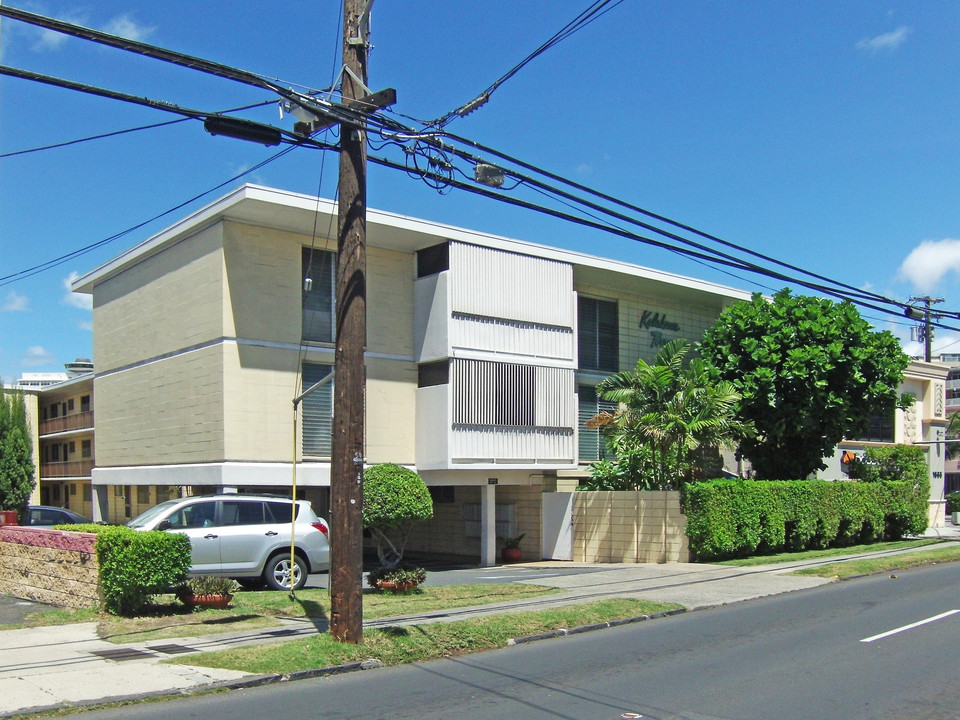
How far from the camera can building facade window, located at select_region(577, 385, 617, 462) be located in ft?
89.6

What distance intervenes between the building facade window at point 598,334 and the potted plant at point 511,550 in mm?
5349

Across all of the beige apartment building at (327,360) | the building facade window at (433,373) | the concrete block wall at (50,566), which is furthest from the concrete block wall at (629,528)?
the concrete block wall at (50,566)

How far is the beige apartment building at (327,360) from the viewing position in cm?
2086

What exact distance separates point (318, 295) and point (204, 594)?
9.68 meters

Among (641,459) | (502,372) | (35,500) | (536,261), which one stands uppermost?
(536,261)

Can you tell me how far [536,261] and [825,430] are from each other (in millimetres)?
9740

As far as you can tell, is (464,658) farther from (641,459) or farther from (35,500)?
(35,500)

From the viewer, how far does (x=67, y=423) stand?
40562mm

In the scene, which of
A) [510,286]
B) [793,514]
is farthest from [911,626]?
[510,286]

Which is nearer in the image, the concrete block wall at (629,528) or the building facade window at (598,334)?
the concrete block wall at (629,528)

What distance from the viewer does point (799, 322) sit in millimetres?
26266

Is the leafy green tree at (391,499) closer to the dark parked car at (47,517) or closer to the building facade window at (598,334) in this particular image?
the building facade window at (598,334)

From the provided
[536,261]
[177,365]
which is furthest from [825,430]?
[177,365]

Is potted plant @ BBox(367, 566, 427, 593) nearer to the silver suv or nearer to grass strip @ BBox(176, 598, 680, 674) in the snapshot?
the silver suv
